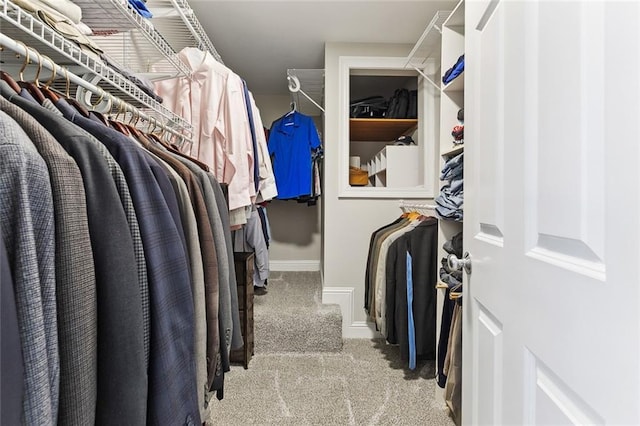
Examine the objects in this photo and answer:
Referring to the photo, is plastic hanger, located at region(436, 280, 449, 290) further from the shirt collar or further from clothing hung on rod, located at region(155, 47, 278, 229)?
the shirt collar

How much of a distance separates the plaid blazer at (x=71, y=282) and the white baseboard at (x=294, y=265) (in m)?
2.96

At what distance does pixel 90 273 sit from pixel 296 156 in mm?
2303

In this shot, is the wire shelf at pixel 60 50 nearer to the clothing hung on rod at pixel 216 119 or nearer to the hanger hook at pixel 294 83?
the clothing hung on rod at pixel 216 119

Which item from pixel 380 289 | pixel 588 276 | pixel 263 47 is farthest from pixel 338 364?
pixel 263 47

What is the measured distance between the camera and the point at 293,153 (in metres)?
2.71

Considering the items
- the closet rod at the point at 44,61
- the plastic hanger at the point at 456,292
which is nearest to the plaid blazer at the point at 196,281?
the closet rod at the point at 44,61

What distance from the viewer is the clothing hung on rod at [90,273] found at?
0.38 m

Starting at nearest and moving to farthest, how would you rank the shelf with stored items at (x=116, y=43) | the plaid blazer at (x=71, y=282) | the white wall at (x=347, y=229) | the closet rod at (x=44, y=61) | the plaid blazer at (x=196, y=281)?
the plaid blazer at (x=71, y=282) < the closet rod at (x=44, y=61) < the shelf with stored items at (x=116, y=43) < the plaid blazer at (x=196, y=281) < the white wall at (x=347, y=229)

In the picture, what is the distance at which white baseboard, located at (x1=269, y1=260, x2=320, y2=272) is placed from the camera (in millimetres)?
3406

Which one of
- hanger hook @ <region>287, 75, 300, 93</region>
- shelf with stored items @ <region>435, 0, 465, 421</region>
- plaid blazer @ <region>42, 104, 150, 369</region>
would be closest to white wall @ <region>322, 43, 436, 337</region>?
hanger hook @ <region>287, 75, 300, 93</region>

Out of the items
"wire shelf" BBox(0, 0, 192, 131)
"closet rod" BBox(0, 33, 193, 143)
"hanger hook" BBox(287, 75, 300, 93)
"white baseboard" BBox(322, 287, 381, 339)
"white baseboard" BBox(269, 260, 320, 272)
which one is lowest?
"white baseboard" BBox(322, 287, 381, 339)

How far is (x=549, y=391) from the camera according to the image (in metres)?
0.54

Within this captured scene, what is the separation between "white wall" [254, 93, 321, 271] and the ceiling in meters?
1.11

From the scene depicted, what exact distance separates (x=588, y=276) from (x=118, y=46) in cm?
188
